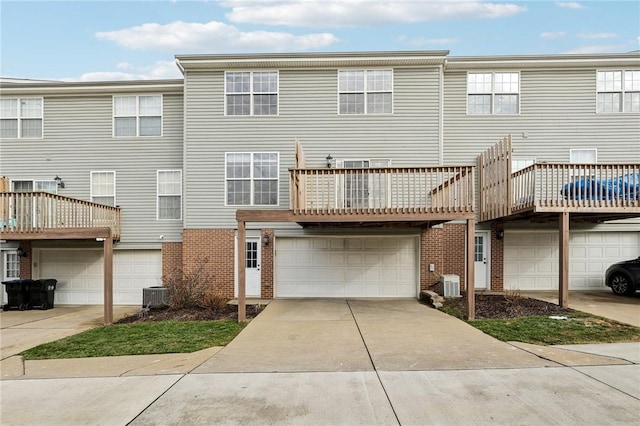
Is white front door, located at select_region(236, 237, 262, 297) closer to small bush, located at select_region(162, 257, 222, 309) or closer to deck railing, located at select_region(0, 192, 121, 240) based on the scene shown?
small bush, located at select_region(162, 257, 222, 309)

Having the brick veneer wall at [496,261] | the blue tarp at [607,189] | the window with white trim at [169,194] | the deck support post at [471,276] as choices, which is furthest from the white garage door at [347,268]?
the blue tarp at [607,189]

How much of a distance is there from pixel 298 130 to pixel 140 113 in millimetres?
5630

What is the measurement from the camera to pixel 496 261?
12.0m

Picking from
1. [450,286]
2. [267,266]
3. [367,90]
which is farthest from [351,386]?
[367,90]

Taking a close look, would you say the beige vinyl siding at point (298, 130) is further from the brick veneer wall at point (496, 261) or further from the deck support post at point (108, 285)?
the brick veneer wall at point (496, 261)

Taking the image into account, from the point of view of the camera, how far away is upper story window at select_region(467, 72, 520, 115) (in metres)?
12.1

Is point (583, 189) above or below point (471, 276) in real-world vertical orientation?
above

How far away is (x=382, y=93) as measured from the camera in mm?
11727

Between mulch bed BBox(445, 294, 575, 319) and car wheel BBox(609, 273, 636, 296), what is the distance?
3.38 meters

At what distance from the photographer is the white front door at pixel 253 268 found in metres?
11.6

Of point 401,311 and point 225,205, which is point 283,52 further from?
point 401,311

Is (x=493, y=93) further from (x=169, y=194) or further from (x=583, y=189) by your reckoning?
(x=169, y=194)

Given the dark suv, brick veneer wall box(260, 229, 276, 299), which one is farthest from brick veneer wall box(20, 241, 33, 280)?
the dark suv

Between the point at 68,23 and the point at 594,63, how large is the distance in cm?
1831
